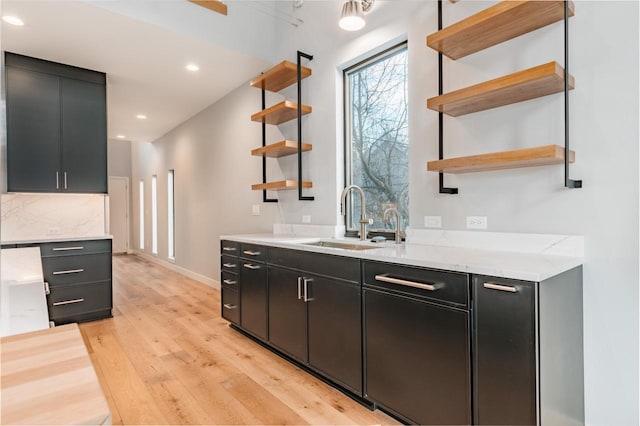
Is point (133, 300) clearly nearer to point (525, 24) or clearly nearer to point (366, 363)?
point (366, 363)

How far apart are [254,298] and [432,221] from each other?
1.63m

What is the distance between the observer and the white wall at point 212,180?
14.4 ft

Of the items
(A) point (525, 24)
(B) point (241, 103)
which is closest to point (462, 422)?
(A) point (525, 24)

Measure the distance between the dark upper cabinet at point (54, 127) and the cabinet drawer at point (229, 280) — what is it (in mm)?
1867

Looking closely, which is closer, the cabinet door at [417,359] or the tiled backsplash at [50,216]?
the cabinet door at [417,359]

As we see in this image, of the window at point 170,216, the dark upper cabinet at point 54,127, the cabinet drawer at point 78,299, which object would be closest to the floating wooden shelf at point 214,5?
the dark upper cabinet at point 54,127

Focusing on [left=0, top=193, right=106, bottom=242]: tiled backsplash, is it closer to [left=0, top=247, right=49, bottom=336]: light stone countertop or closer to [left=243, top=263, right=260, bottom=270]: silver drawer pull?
[left=243, top=263, right=260, bottom=270]: silver drawer pull

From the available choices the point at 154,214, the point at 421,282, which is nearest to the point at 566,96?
the point at 421,282

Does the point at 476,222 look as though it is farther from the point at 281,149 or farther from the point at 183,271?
the point at 183,271

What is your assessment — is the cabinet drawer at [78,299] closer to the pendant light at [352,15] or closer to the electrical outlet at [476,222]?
the pendant light at [352,15]

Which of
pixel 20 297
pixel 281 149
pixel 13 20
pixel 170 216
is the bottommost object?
pixel 20 297

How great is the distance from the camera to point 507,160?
1.75 metres

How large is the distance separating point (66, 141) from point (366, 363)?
153 inches

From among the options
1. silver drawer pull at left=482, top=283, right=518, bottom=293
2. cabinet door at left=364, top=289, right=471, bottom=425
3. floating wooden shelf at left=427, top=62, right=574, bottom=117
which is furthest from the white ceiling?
silver drawer pull at left=482, top=283, right=518, bottom=293
